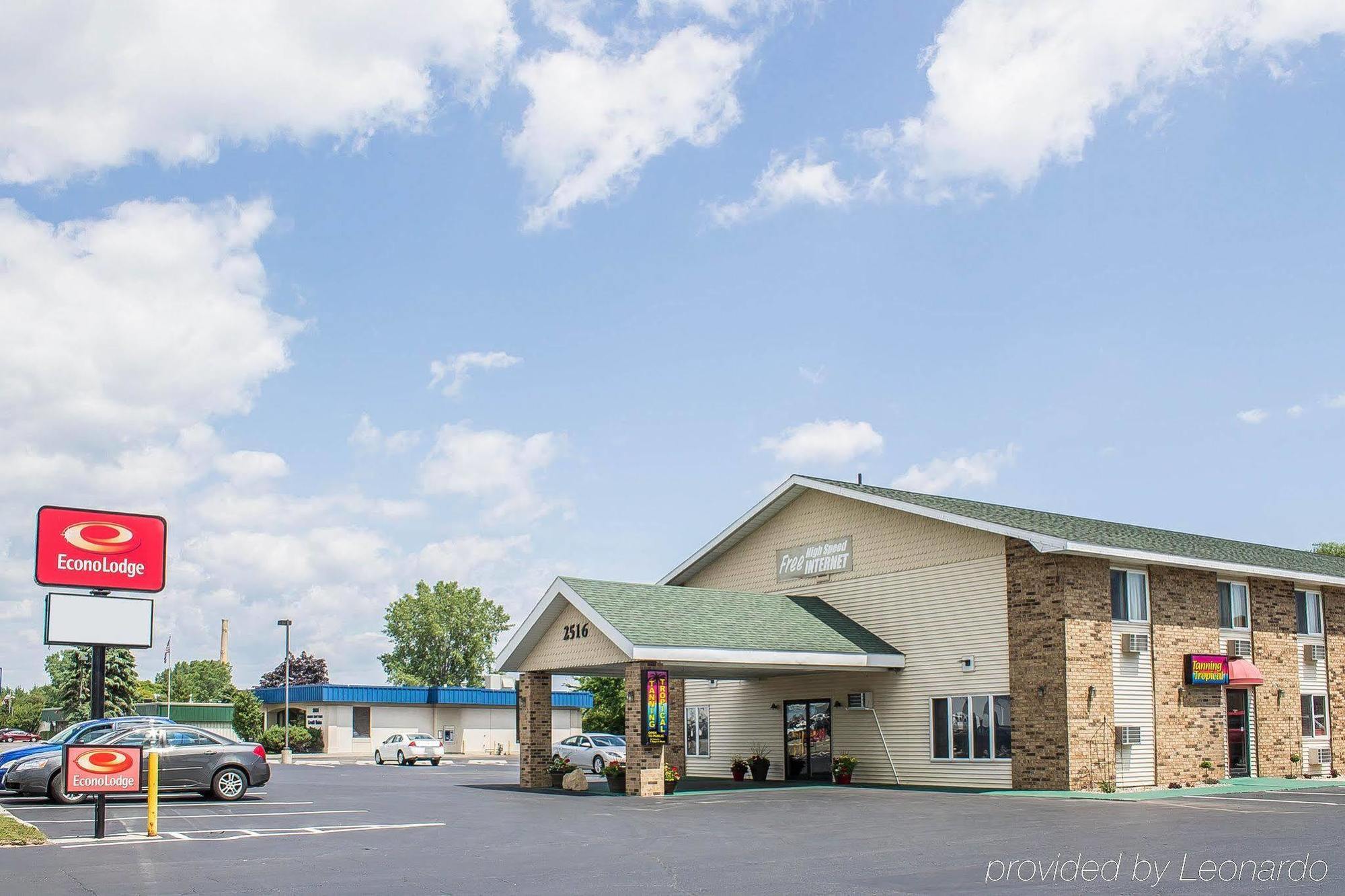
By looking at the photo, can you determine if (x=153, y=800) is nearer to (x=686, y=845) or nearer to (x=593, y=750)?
(x=686, y=845)

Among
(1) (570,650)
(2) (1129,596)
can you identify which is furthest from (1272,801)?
(1) (570,650)

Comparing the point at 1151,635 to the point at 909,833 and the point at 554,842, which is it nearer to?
the point at 909,833

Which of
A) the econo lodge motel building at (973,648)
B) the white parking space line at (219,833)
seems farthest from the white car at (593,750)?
the white parking space line at (219,833)

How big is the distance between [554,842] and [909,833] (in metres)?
4.88

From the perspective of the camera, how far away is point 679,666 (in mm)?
28875

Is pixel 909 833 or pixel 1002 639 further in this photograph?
pixel 1002 639

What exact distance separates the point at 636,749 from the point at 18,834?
40.5 ft

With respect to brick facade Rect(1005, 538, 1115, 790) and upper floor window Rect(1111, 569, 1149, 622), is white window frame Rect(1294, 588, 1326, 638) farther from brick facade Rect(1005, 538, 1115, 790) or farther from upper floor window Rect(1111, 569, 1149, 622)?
brick facade Rect(1005, 538, 1115, 790)

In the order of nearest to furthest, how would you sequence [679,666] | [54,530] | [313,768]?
[54,530] < [679,666] < [313,768]

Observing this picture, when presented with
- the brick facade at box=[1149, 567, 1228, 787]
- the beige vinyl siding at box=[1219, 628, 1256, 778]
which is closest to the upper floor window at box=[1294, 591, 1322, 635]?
the beige vinyl siding at box=[1219, 628, 1256, 778]

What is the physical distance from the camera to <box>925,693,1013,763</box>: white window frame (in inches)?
1091

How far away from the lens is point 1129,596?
28.4 m

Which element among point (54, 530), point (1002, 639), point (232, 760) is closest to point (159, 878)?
point (54, 530)

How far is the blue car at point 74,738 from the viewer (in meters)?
25.1
